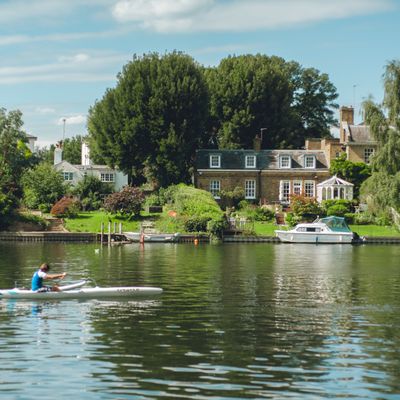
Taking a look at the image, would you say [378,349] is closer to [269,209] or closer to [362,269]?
[362,269]

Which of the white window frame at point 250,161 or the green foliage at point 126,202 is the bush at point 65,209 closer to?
the green foliage at point 126,202

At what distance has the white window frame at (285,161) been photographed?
3863 inches

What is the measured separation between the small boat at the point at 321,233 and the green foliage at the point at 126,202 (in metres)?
15.0

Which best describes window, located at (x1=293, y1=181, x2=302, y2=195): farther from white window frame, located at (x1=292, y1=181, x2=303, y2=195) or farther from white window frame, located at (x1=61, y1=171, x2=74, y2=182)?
white window frame, located at (x1=61, y1=171, x2=74, y2=182)

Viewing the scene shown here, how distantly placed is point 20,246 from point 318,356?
50605 mm

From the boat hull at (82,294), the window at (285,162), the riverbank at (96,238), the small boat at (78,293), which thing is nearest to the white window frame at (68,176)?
the riverbank at (96,238)

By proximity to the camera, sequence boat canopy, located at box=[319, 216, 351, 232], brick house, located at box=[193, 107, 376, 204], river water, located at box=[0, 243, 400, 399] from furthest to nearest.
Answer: brick house, located at box=[193, 107, 376, 204] < boat canopy, located at box=[319, 216, 351, 232] < river water, located at box=[0, 243, 400, 399]

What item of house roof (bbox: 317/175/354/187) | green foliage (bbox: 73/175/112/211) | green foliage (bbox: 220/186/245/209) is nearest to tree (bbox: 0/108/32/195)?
green foliage (bbox: 73/175/112/211)

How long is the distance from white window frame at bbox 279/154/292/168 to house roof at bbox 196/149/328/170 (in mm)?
338

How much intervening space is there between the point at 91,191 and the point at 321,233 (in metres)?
27.8

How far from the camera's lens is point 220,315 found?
31.5 meters

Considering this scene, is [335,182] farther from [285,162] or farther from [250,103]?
[250,103]

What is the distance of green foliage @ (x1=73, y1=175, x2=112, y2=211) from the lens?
→ 9450cm

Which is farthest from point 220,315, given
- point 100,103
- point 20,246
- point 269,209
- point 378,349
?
point 100,103
